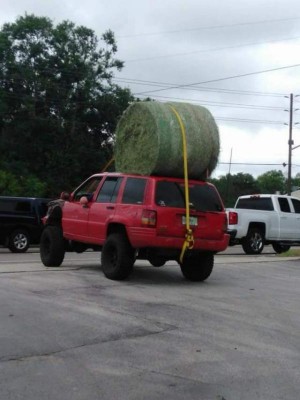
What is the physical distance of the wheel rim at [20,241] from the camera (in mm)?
19172

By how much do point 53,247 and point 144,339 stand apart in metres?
5.50

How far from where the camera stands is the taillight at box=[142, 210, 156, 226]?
925 cm

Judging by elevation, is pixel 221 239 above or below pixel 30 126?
below

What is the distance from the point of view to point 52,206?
1196cm

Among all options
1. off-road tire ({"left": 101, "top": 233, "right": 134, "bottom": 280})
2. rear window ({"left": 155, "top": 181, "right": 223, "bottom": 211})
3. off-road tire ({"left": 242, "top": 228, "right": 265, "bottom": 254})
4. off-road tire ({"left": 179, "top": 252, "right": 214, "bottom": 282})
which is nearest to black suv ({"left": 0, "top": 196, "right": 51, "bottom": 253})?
off-road tire ({"left": 242, "top": 228, "right": 265, "bottom": 254})

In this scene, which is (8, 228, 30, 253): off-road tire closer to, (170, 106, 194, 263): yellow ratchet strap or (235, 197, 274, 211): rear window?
(235, 197, 274, 211): rear window

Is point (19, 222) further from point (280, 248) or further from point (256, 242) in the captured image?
point (280, 248)

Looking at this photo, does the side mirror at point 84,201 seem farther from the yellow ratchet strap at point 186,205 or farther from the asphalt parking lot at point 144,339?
the yellow ratchet strap at point 186,205

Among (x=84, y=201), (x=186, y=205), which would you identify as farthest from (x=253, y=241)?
(x=186, y=205)

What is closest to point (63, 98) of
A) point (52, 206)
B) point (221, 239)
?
point (52, 206)

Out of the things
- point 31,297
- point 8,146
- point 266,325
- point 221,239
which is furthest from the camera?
point 8,146

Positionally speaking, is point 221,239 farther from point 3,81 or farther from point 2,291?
point 3,81

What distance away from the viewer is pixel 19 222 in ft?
63.1

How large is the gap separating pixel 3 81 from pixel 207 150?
110ft
